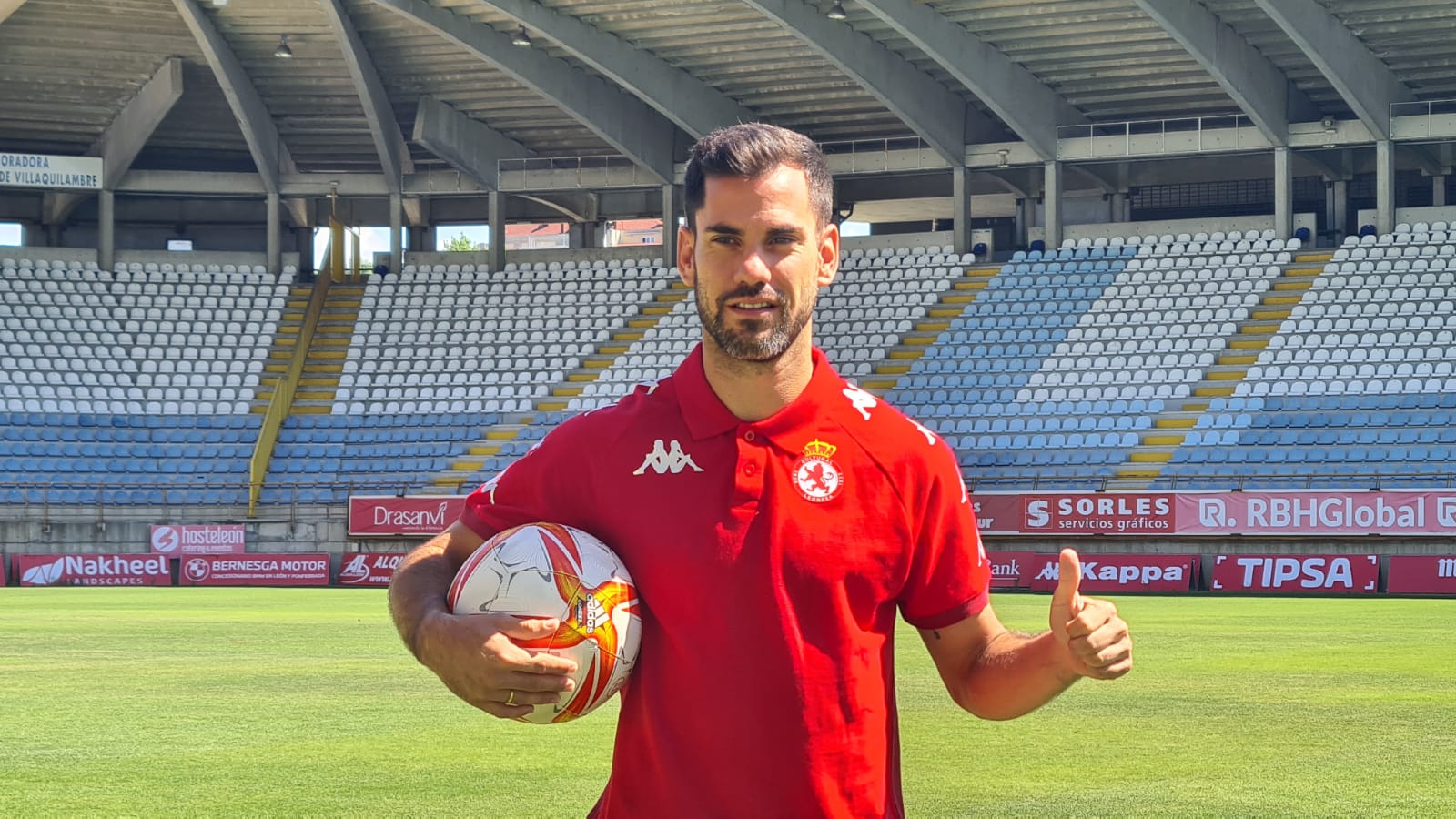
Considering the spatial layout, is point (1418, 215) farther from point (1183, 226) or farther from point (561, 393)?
point (561, 393)

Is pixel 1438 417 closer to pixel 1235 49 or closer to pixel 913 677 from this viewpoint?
pixel 1235 49

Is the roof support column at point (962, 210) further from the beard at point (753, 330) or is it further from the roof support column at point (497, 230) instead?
the beard at point (753, 330)

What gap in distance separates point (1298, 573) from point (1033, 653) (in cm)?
2580

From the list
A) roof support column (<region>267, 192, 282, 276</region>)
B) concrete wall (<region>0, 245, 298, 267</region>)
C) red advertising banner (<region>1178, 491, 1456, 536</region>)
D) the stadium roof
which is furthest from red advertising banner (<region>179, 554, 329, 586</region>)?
red advertising banner (<region>1178, 491, 1456, 536</region>)

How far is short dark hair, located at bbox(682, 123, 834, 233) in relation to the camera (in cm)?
342

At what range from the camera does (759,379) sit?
11.4 ft

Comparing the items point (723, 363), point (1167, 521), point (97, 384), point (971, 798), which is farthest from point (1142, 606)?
point (97, 384)

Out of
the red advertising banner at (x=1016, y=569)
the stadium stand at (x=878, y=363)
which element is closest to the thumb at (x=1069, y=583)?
the red advertising banner at (x=1016, y=569)

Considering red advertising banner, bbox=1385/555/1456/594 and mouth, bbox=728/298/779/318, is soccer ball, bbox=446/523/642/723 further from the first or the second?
red advertising banner, bbox=1385/555/1456/594

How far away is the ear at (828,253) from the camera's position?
11.7ft

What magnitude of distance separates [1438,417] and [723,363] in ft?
98.0

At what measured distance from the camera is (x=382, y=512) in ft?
109

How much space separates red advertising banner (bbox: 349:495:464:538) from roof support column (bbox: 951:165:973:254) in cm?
1354

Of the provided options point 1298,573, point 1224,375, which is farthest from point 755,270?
point 1224,375
